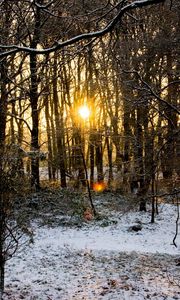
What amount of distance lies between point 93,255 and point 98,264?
3.60 feet

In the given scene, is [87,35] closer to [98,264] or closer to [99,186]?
[98,264]

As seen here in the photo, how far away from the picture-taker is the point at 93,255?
13.4 m

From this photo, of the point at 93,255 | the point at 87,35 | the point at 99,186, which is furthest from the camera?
the point at 99,186

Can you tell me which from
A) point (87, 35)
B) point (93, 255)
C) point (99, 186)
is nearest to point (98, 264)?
Answer: point (93, 255)

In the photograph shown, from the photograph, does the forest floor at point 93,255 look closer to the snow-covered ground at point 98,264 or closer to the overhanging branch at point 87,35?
the snow-covered ground at point 98,264

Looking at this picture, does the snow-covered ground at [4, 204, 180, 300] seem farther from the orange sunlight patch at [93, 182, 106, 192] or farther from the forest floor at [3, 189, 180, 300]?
the orange sunlight patch at [93, 182, 106, 192]

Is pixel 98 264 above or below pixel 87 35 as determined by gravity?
below

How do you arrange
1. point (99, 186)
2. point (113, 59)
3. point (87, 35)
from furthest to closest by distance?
point (99, 186)
point (113, 59)
point (87, 35)

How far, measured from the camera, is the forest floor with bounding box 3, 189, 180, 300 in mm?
9844

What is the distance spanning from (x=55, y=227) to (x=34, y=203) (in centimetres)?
229

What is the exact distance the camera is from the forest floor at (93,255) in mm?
9844

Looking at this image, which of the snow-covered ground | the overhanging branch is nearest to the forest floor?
the snow-covered ground

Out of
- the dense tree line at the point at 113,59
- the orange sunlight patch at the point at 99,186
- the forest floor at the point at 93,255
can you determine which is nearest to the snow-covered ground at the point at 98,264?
the forest floor at the point at 93,255

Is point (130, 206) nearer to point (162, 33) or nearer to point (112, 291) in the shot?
point (112, 291)
